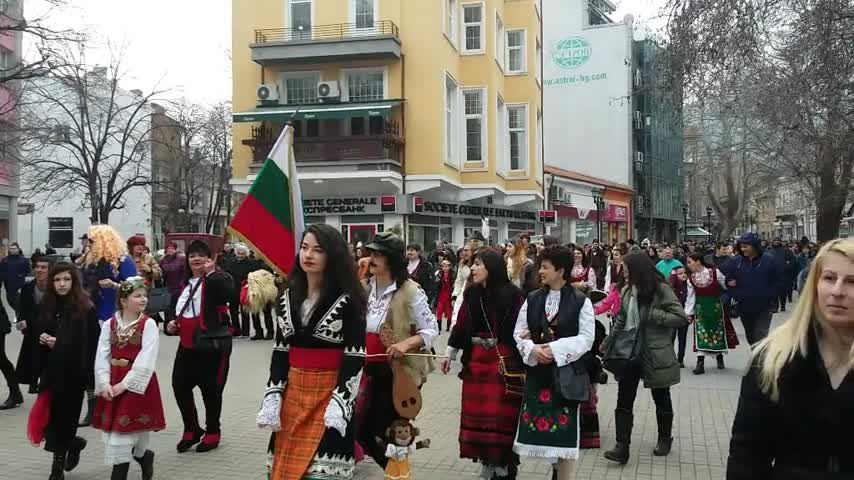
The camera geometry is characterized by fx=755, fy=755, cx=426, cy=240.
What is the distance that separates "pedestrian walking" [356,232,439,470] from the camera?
5172mm

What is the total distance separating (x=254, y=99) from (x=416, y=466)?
70.2ft

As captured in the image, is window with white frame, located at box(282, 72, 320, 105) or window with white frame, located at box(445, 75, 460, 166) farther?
window with white frame, located at box(445, 75, 460, 166)

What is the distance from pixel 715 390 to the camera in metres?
9.62

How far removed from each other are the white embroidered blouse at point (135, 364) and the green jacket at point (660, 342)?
3824mm

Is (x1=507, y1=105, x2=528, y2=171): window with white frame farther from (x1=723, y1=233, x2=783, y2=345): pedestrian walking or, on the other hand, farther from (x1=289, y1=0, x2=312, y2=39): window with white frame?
(x1=723, y1=233, x2=783, y2=345): pedestrian walking

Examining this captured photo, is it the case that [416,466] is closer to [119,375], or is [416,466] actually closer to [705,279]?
[119,375]

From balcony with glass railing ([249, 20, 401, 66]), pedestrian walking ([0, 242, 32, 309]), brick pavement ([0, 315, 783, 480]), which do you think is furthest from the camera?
balcony with glass railing ([249, 20, 401, 66])

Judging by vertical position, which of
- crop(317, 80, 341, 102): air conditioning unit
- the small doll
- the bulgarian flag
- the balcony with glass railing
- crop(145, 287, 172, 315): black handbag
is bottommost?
the small doll

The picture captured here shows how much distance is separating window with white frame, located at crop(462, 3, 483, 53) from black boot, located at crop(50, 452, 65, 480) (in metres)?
23.9

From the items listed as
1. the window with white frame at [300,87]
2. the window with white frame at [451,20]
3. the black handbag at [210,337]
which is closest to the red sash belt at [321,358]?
the black handbag at [210,337]

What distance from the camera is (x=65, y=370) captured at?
5.91 metres

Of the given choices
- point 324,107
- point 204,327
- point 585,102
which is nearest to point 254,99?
point 324,107

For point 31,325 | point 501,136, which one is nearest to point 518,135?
point 501,136

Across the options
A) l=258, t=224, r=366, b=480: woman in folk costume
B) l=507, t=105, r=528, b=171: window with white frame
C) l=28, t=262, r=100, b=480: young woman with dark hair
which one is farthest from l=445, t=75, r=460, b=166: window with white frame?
l=258, t=224, r=366, b=480: woman in folk costume
